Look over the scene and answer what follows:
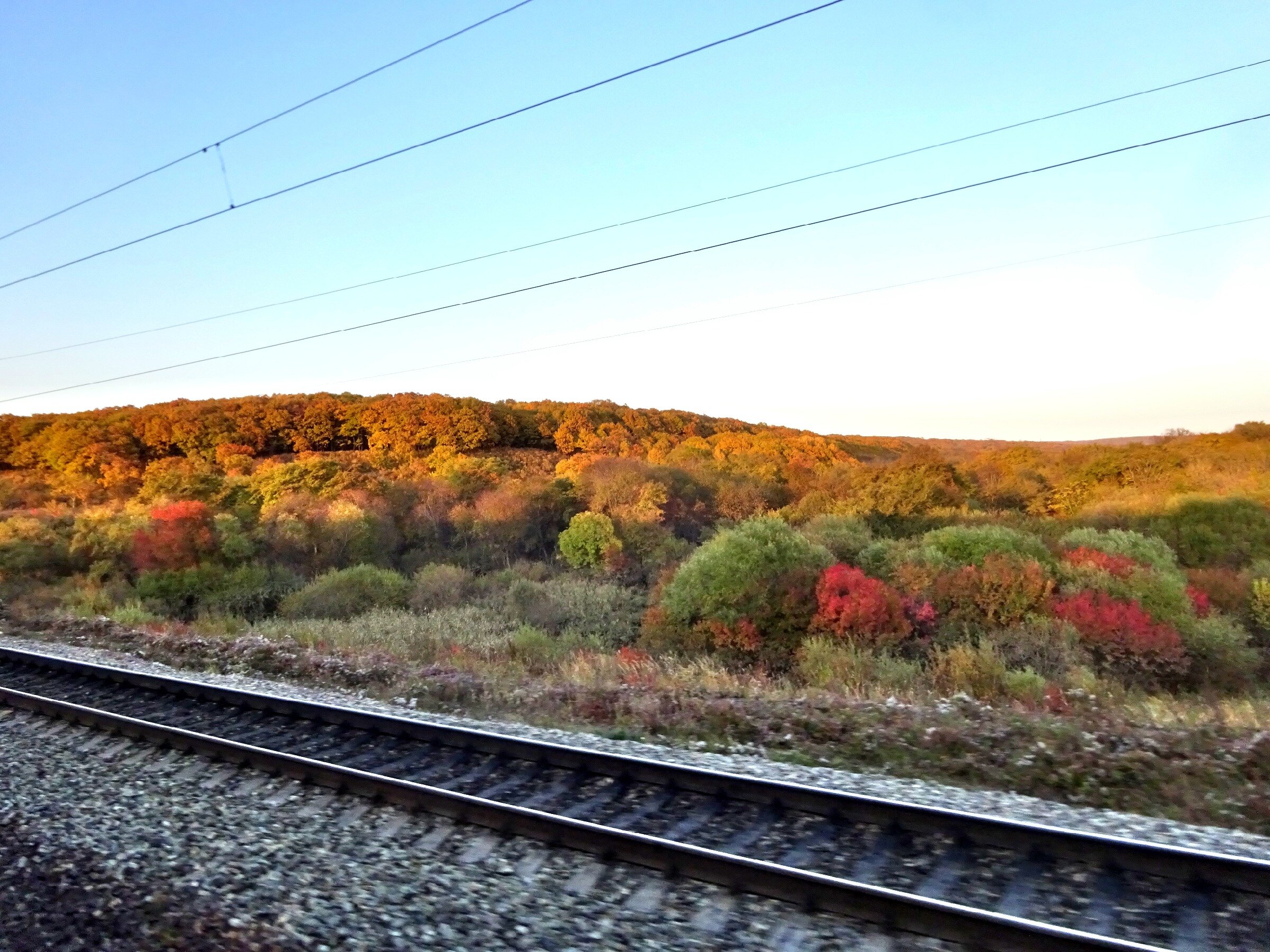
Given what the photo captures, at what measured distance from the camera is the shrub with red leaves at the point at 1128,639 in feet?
61.1

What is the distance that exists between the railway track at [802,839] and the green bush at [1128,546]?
2107 cm

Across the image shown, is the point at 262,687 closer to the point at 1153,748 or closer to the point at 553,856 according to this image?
the point at 553,856

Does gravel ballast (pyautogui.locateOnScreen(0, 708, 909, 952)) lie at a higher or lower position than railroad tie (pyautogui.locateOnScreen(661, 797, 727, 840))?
higher

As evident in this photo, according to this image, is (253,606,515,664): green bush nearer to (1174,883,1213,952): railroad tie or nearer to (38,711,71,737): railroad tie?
(38,711,71,737): railroad tie

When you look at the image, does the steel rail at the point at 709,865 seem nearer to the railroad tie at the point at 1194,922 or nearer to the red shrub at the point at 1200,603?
the railroad tie at the point at 1194,922

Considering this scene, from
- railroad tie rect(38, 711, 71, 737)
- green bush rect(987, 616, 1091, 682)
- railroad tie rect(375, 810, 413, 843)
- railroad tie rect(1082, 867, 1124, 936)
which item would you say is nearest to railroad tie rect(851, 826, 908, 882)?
railroad tie rect(1082, 867, 1124, 936)

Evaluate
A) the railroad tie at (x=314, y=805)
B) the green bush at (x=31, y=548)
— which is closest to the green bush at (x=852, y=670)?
the railroad tie at (x=314, y=805)

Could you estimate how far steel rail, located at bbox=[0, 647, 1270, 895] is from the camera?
15.4 feet

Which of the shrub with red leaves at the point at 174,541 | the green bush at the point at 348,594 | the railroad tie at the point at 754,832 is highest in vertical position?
the shrub with red leaves at the point at 174,541

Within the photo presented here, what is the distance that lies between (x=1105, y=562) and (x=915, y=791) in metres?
18.8

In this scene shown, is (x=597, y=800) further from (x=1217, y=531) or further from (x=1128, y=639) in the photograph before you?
(x=1217, y=531)

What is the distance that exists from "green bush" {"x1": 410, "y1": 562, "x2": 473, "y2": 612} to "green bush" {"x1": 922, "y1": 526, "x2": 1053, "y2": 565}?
15428 mm

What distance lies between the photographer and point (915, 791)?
21.8 feet

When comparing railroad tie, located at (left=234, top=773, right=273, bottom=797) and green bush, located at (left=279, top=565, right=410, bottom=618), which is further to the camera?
green bush, located at (left=279, top=565, right=410, bottom=618)
